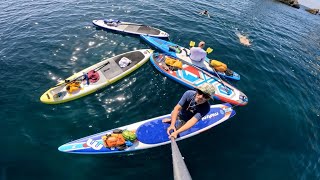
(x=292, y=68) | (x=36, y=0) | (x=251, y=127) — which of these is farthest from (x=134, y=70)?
(x=36, y=0)

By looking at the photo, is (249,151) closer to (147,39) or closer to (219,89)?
(219,89)

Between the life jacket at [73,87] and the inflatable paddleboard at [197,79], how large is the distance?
550cm

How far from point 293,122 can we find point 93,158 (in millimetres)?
12002

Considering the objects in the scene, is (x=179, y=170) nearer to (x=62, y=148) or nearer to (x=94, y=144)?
(x=94, y=144)

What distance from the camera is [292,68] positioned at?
18.5 metres

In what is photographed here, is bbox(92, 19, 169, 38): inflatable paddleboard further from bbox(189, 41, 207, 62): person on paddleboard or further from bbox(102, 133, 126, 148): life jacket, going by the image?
bbox(102, 133, 126, 148): life jacket

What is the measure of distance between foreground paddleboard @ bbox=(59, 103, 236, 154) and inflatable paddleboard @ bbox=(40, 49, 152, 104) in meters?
3.71

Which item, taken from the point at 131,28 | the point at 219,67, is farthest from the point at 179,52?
the point at 131,28

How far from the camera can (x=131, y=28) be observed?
19.7 meters

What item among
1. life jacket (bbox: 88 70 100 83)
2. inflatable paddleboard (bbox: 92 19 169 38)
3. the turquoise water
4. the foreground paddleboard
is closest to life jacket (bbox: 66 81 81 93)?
the turquoise water

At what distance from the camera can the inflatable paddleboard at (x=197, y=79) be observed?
1395cm

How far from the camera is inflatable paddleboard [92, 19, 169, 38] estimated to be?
19.2 m

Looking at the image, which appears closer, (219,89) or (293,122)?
(293,122)

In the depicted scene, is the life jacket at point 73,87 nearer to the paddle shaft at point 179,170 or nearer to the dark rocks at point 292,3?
the paddle shaft at point 179,170
